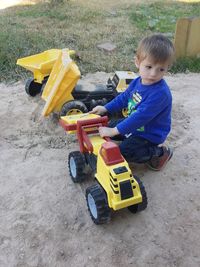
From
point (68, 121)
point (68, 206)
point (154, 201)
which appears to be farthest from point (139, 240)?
point (68, 121)

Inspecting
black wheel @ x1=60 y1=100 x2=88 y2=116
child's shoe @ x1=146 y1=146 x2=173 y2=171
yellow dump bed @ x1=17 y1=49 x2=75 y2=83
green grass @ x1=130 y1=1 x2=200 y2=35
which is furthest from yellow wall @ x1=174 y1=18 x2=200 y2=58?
child's shoe @ x1=146 y1=146 x2=173 y2=171

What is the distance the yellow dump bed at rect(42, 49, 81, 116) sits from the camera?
8.07 ft

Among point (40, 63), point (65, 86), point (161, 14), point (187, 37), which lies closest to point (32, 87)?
point (40, 63)

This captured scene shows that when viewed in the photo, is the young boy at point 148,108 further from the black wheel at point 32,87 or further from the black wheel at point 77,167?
the black wheel at point 32,87

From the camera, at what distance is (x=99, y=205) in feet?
5.79

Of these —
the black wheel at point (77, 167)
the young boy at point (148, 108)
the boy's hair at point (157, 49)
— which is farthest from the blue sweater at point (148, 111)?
the black wheel at point (77, 167)

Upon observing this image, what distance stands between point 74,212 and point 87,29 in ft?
10.1

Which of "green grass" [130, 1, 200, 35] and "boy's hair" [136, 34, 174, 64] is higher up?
"boy's hair" [136, 34, 174, 64]

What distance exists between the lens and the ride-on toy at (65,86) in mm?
2496

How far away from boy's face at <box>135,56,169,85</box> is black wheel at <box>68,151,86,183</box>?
0.56 meters

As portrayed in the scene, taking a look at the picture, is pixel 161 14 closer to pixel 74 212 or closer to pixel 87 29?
pixel 87 29

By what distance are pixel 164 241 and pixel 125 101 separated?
0.88m

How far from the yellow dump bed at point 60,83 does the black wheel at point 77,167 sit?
555 millimetres

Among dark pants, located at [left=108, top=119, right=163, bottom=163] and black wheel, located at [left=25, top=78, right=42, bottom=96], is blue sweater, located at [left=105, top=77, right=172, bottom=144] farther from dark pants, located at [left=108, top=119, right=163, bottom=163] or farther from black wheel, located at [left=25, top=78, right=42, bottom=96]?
black wheel, located at [left=25, top=78, right=42, bottom=96]
